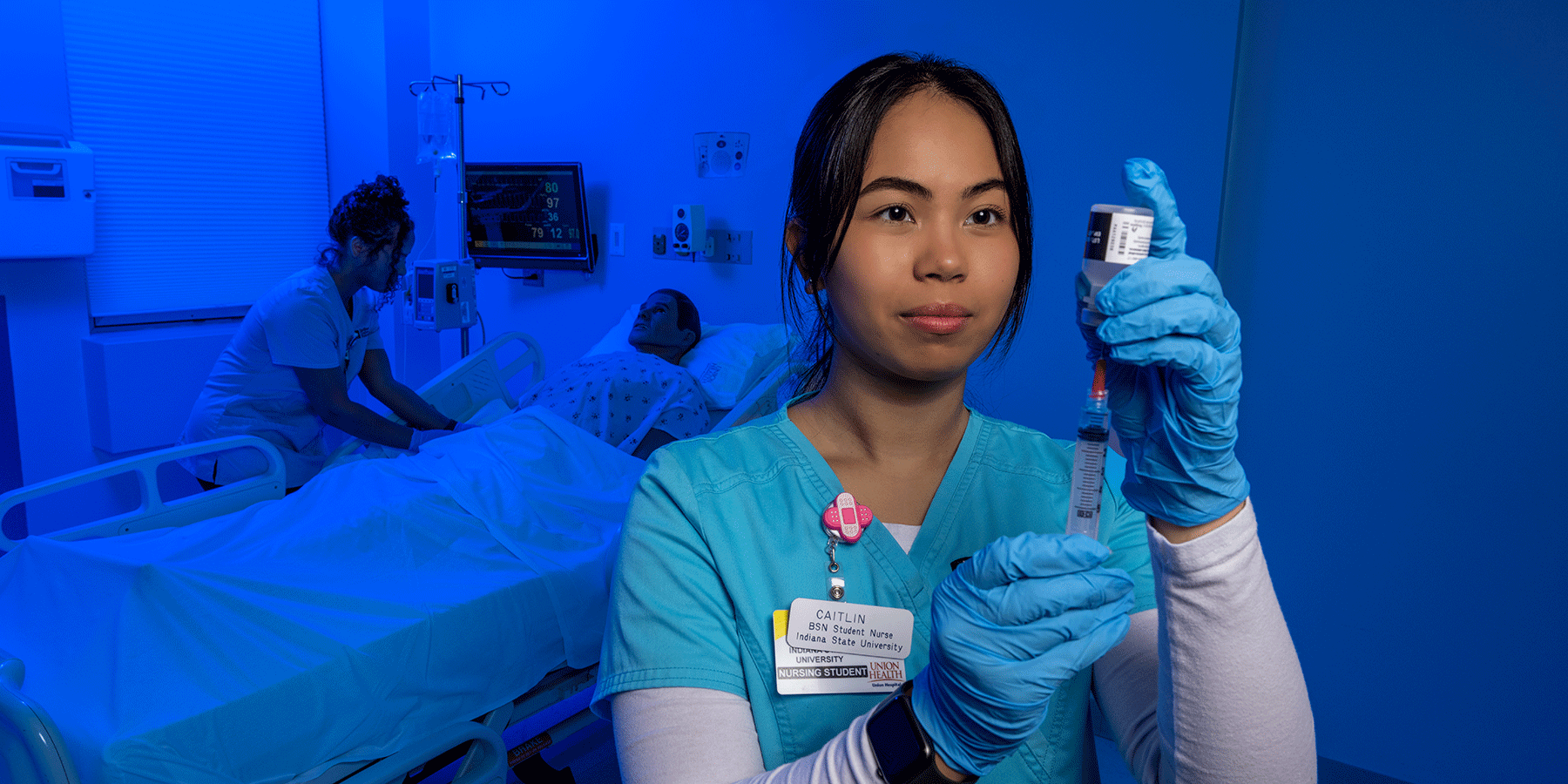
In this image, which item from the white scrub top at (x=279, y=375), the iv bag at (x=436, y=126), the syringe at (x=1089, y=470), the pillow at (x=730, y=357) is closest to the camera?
the syringe at (x=1089, y=470)

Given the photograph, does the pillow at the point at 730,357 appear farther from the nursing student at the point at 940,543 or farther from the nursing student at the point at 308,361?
the nursing student at the point at 940,543

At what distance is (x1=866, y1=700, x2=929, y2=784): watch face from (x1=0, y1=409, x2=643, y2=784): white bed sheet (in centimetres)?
123

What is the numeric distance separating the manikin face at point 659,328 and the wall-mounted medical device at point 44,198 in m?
2.13

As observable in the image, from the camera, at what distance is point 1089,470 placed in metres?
0.83

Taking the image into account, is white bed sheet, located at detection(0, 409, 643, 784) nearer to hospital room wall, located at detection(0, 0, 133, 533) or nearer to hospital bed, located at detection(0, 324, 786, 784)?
hospital bed, located at detection(0, 324, 786, 784)

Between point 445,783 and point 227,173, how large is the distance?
3.13 meters

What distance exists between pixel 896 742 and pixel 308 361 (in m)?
2.64

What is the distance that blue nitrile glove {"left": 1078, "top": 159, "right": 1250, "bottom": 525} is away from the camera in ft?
2.26

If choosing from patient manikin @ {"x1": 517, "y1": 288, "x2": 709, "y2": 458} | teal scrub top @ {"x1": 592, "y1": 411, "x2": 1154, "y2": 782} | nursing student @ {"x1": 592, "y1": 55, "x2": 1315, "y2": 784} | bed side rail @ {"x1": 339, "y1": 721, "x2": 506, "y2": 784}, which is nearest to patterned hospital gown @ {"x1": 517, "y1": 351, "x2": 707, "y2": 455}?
patient manikin @ {"x1": 517, "y1": 288, "x2": 709, "y2": 458}

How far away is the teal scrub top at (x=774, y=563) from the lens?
87 centimetres

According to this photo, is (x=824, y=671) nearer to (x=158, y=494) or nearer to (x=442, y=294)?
(x=158, y=494)

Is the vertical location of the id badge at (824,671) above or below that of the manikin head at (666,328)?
below

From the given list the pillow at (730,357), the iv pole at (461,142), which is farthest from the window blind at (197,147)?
the pillow at (730,357)

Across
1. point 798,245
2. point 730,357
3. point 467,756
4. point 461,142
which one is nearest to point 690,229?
point 730,357
